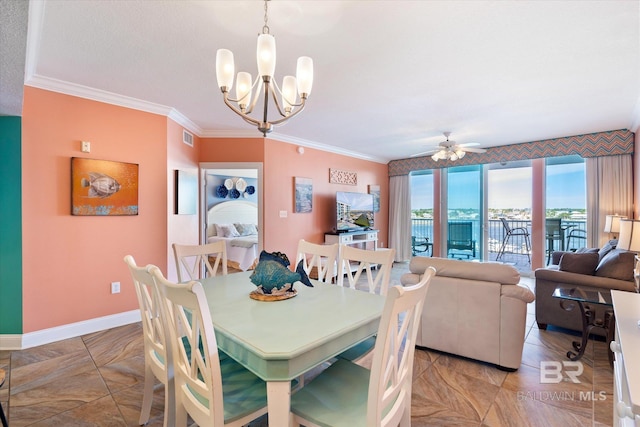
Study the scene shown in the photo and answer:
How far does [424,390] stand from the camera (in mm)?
2100

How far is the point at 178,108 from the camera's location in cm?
351

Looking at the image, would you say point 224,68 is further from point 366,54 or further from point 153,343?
point 153,343

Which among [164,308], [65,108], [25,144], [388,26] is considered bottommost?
[164,308]

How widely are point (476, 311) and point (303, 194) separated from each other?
3.33m

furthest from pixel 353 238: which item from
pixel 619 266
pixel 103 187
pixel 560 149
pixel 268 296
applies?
pixel 268 296

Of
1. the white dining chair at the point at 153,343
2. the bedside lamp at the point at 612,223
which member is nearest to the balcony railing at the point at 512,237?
the bedside lamp at the point at 612,223

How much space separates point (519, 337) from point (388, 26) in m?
2.43

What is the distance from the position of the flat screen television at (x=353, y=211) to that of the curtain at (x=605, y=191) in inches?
142

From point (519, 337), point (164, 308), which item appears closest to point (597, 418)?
point (519, 337)

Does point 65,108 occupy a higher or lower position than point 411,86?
lower

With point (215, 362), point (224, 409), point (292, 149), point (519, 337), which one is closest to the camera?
point (215, 362)

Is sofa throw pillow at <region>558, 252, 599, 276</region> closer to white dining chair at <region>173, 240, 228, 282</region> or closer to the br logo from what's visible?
the br logo

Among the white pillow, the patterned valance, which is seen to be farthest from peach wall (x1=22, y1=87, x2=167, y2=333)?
the patterned valance

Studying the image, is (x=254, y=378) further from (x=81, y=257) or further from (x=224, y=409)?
(x=81, y=257)
